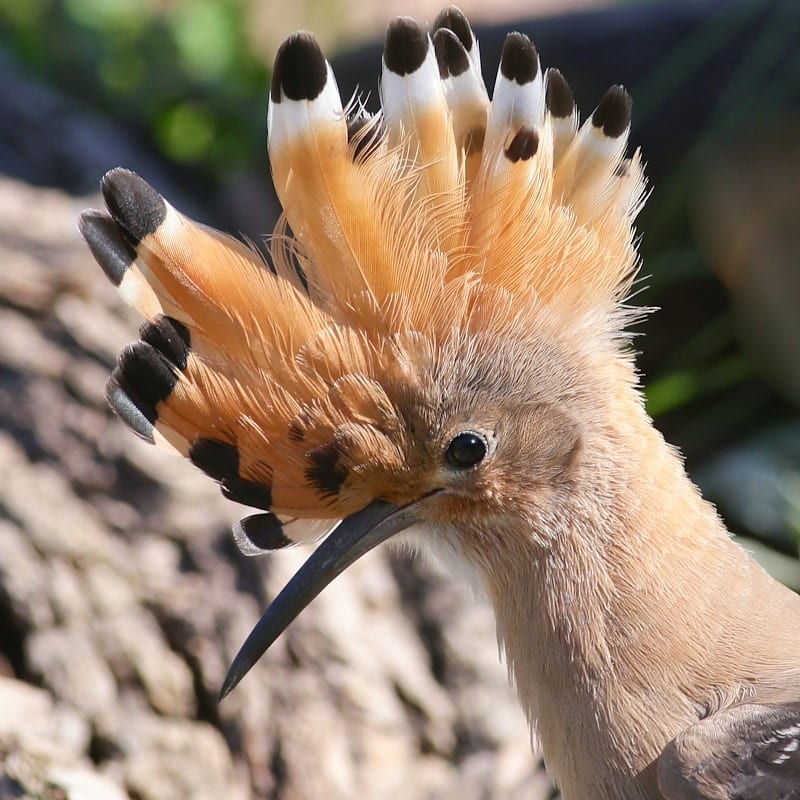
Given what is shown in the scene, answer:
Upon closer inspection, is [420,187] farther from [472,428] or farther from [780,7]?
[780,7]

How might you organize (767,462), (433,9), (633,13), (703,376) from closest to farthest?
(767,462) → (703,376) → (633,13) → (433,9)

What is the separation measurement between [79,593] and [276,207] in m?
2.24

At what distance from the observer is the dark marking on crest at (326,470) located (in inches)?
88.0

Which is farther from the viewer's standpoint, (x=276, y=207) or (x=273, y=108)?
(x=276, y=207)

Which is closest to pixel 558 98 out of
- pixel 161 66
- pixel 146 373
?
pixel 146 373

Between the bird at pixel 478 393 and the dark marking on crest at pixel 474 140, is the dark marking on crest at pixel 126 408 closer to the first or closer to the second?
the bird at pixel 478 393

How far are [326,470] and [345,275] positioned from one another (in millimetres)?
347

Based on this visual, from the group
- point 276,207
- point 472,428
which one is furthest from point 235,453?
point 276,207

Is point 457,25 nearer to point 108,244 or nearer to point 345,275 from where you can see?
point 345,275

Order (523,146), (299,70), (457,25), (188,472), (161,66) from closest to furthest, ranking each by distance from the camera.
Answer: (299,70) → (523,146) → (457,25) → (188,472) → (161,66)

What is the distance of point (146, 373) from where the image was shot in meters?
2.25

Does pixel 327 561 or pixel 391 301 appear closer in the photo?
pixel 391 301

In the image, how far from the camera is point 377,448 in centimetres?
225

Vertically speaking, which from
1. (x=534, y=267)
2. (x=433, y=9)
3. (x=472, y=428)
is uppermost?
(x=433, y=9)
